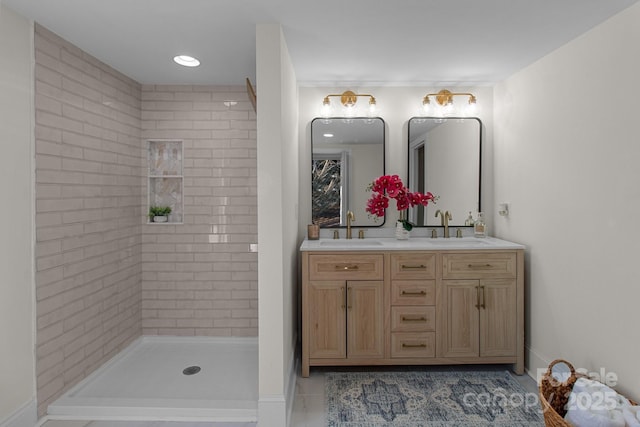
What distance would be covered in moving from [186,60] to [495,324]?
3133 millimetres

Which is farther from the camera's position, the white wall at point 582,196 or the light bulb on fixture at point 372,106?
the light bulb on fixture at point 372,106

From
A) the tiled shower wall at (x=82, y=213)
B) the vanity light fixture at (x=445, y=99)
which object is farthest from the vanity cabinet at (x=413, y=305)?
the tiled shower wall at (x=82, y=213)

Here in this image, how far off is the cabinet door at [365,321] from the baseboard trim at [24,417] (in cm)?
207

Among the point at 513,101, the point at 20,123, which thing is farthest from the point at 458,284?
the point at 20,123

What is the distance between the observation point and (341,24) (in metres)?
2.43

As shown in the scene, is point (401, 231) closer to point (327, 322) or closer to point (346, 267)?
point (346, 267)

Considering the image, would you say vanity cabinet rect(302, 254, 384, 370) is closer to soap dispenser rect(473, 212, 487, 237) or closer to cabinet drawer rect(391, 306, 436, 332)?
cabinet drawer rect(391, 306, 436, 332)

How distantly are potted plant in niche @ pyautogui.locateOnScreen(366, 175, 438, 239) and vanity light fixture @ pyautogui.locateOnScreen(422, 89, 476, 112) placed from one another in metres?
0.77

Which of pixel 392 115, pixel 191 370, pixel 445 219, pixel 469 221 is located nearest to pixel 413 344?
pixel 445 219

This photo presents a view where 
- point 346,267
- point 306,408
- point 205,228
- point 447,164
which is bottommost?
point 306,408

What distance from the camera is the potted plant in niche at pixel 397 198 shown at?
11.6 ft

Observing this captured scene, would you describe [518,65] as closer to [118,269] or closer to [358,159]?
[358,159]

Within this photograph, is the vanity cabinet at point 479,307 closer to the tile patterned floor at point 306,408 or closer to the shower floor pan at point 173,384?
the tile patterned floor at point 306,408

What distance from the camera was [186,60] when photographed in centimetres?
306
